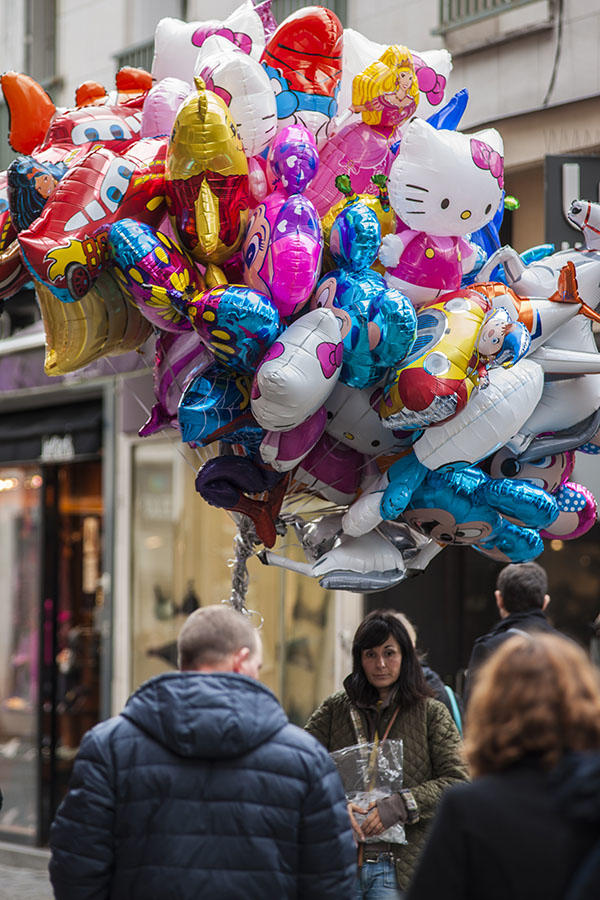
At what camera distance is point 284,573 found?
9.49m

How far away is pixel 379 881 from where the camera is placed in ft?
14.7

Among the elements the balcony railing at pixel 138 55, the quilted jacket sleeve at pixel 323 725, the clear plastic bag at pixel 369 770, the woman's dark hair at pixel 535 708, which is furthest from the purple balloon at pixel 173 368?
the balcony railing at pixel 138 55

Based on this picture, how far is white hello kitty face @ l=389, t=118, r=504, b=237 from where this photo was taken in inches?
159

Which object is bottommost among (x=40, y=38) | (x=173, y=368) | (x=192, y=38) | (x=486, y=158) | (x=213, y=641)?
(x=213, y=641)

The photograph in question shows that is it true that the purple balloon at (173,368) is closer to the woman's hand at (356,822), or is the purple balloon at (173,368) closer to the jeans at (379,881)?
the woman's hand at (356,822)

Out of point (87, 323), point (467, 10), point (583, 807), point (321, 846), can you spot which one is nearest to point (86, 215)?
point (87, 323)

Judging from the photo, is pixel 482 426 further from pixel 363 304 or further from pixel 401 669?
pixel 401 669

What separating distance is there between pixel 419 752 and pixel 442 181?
6.27 feet

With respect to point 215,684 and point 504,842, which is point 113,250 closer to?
point 215,684

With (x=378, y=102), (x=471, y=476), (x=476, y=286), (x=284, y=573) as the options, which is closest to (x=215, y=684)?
(x=471, y=476)

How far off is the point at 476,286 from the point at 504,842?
2341mm

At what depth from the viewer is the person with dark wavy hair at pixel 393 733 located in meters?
4.48

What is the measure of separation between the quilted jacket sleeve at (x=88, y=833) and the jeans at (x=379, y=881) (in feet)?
4.92

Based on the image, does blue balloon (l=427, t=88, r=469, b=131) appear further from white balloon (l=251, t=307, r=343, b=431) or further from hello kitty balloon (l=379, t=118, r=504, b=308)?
white balloon (l=251, t=307, r=343, b=431)
